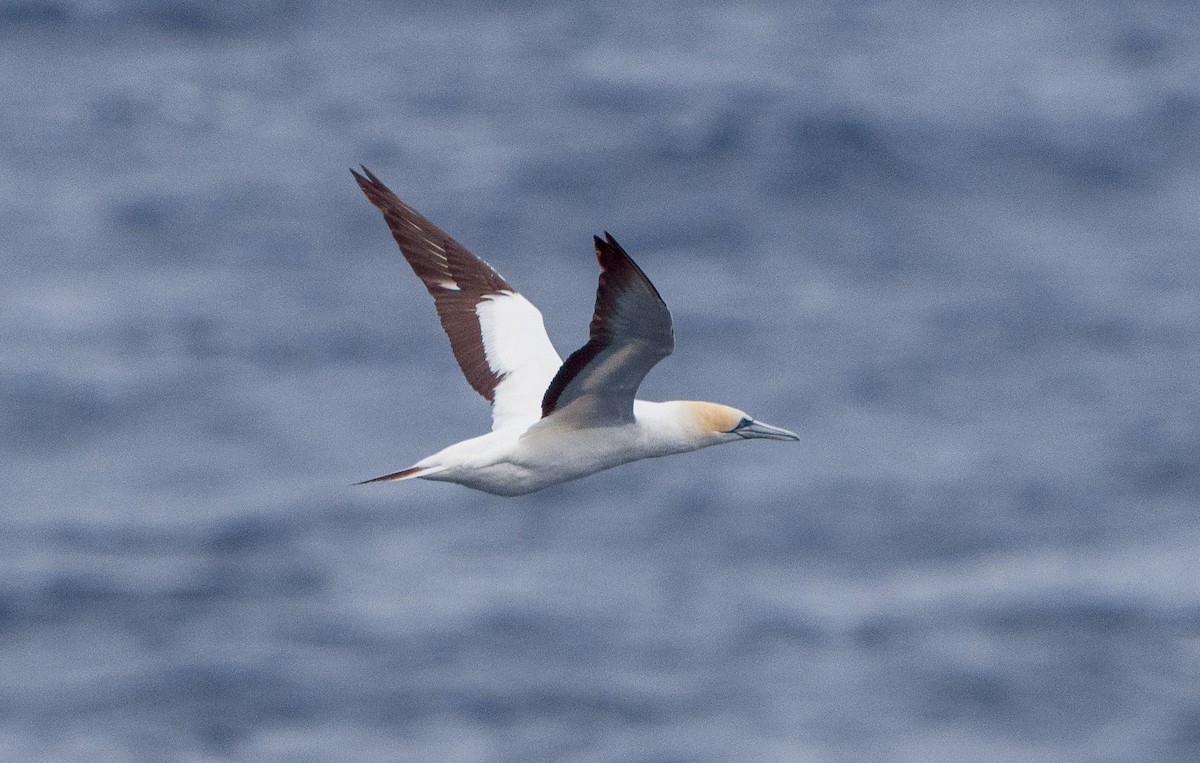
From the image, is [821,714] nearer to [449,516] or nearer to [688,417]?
[449,516]

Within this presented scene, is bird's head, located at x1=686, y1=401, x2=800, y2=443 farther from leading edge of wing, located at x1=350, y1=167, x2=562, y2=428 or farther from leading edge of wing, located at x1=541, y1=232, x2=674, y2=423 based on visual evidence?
leading edge of wing, located at x1=350, y1=167, x2=562, y2=428

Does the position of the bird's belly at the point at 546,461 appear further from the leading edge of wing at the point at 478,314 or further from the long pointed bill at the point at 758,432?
the leading edge of wing at the point at 478,314

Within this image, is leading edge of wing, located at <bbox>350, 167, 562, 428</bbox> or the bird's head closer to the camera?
the bird's head

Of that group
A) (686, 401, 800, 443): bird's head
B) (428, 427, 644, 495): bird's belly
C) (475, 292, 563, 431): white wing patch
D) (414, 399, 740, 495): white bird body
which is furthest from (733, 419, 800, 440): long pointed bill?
(475, 292, 563, 431): white wing patch

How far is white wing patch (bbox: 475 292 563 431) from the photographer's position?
15.1 m

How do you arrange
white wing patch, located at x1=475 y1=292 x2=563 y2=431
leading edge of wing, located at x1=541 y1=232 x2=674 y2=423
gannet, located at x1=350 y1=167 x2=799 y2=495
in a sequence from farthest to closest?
white wing patch, located at x1=475 y1=292 x2=563 y2=431 < gannet, located at x1=350 y1=167 x2=799 y2=495 < leading edge of wing, located at x1=541 y1=232 x2=674 y2=423

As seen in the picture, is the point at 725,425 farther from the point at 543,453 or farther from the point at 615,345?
the point at 615,345

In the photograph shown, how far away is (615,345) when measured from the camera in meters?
13.0

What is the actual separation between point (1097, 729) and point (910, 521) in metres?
2.79

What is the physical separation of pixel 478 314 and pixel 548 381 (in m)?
0.88

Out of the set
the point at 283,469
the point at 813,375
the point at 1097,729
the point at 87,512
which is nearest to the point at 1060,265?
the point at 813,375

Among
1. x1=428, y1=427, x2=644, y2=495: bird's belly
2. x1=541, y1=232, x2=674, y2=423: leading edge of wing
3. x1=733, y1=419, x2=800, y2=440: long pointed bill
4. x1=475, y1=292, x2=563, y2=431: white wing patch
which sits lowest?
x1=428, y1=427, x2=644, y2=495: bird's belly

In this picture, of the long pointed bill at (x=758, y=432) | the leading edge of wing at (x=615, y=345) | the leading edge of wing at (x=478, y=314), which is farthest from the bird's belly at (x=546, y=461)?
the leading edge of wing at (x=478, y=314)

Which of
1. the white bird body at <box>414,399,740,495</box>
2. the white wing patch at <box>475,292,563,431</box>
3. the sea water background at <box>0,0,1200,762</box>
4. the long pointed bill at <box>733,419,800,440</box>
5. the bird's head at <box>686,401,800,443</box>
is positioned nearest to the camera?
the white bird body at <box>414,399,740,495</box>
